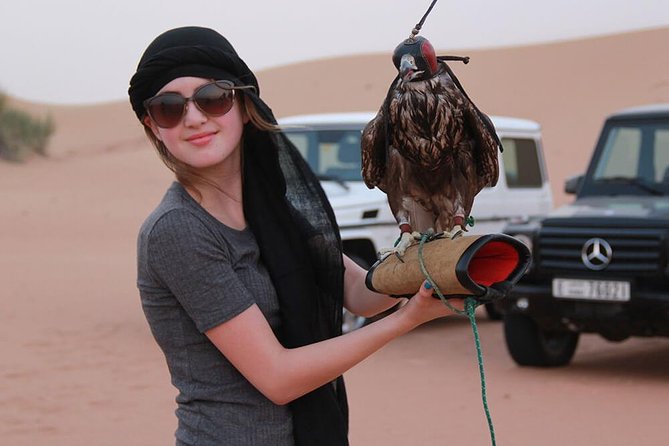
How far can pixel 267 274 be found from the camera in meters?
2.95

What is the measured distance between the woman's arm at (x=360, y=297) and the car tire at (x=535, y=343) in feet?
17.7

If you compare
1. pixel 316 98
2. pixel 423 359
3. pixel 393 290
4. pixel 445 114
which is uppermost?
pixel 445 114

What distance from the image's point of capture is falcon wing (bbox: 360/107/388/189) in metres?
2.92

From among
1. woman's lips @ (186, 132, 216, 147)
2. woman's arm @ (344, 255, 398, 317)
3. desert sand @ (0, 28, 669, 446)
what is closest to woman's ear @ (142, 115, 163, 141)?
woman's lips @ (186, 132, 216, 147)

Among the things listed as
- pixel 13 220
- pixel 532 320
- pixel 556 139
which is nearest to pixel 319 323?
pixel 532 320

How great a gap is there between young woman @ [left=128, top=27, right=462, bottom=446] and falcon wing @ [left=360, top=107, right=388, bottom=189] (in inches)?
11.1

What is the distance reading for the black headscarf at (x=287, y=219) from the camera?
2871 millimetres

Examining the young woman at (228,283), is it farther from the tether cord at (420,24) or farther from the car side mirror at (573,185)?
the car side mirror at (573,185)

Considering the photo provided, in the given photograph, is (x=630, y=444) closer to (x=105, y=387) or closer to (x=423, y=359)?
(x=423, y=359)

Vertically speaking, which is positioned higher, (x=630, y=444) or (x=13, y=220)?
(x=630, y=444)

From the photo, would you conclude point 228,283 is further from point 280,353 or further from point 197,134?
point 197,134

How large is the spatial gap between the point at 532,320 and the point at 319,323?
5.75m

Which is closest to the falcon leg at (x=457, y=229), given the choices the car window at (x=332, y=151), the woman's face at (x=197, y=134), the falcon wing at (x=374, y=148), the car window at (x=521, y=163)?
the falcon wing at (x=374, y=148)

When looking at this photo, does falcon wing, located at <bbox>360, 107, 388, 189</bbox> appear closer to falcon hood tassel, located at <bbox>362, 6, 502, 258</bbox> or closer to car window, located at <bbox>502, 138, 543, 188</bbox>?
falcon hood tassel, located at <bbox>362, 6, 502, 258</bbox>
